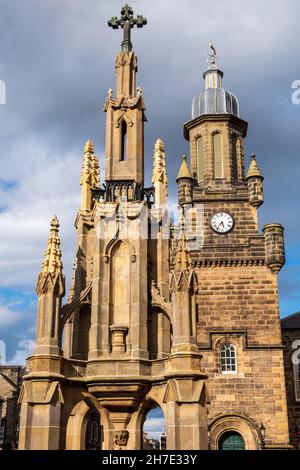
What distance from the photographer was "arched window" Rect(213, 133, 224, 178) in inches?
1353

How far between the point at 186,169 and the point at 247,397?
43.5ft

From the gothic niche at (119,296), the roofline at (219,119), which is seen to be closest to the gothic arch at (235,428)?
the gothic niche at (119,296)

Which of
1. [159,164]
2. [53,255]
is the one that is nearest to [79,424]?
[53,255]

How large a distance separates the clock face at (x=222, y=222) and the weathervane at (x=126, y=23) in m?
16.8

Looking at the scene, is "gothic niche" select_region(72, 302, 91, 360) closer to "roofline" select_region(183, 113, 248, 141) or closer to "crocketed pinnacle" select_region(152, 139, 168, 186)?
"crocketed pinnacle" select_region(152, 139, 168, 186)

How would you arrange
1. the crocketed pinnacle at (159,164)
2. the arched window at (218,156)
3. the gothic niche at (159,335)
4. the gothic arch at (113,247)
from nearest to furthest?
the gothic niche at (159,335) < the gothic arch at (113,247) < the crocketed pinnacle at (159,164) < the arched window at (218,156)

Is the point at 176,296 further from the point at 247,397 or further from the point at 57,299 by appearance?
the point at 247,397

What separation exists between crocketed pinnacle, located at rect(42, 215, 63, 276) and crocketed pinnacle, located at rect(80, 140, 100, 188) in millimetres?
1704

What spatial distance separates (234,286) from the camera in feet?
97.0

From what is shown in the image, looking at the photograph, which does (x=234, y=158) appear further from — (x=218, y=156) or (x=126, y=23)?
Answer: (x=126, y=23)

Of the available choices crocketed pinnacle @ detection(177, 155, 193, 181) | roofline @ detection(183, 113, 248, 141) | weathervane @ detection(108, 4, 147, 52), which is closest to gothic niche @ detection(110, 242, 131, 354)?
weathervane @ detection(108, 4, 147, 52)

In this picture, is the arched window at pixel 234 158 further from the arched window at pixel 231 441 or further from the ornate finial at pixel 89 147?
the ornate finial at pixel 89 147

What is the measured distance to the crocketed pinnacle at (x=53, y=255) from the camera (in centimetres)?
1297
